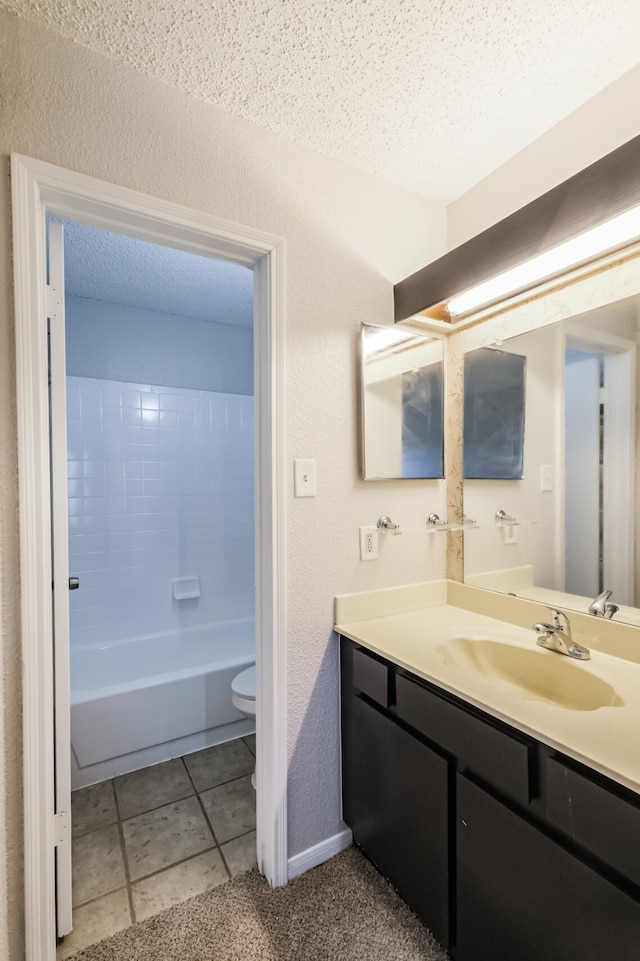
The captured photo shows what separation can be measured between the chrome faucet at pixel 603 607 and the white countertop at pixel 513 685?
4.4 inches

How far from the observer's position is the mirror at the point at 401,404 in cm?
155

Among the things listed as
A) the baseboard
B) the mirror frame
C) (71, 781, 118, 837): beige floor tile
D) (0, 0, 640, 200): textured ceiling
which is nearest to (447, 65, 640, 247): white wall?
(0, 0, 640, 200): textured ceiling

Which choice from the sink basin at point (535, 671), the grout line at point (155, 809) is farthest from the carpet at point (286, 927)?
the sink basin at point (535, 671)

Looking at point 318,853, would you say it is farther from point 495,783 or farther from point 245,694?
point 495,783

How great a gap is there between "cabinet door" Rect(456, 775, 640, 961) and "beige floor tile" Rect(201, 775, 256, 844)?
909mm

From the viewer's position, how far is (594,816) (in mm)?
753

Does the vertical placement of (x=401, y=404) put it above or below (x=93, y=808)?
above

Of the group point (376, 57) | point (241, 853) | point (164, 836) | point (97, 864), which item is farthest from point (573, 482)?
point (97, 864)

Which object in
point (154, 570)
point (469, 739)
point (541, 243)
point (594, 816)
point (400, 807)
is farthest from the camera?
point (154, 570)

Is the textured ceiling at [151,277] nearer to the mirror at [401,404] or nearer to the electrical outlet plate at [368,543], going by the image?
the mirror at [401,404]

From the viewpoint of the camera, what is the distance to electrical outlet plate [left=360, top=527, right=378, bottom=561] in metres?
1.55

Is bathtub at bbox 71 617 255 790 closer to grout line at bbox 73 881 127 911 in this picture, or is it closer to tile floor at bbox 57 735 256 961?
tile floor at bbox 57 735 256 961

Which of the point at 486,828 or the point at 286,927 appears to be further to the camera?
the point at 286,927

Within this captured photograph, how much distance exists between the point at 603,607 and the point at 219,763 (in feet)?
6.02
